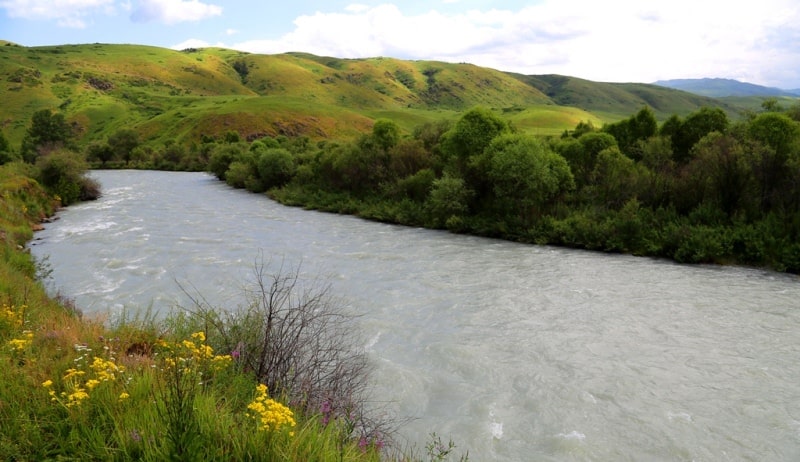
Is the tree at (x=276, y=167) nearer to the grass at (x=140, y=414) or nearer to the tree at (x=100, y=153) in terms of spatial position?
the grass at (x=140, y=414)

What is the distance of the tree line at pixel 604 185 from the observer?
24.0 m

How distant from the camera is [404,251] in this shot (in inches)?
1041

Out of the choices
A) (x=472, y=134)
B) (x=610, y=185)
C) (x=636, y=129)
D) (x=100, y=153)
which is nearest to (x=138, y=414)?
(x=610, y=185)

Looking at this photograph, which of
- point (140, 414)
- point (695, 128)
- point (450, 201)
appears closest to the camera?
point (140, 414)

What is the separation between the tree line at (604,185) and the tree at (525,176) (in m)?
0.08

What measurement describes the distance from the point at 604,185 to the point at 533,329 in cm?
1957

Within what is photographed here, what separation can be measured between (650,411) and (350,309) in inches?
365

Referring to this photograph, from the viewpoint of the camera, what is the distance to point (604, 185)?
1221 inches

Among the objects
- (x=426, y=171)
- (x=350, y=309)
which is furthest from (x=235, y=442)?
(x=426, y=171)

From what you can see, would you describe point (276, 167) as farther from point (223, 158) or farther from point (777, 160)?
point (777, 160)

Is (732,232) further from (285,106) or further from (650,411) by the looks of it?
(285,106)

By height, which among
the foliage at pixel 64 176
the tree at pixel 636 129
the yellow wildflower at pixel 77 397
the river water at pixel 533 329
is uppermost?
the tree at pixel 636 129

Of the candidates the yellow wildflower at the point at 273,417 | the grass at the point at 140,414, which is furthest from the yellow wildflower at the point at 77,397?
the yellow wildflower at the point at 273,417

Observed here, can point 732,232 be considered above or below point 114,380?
below
